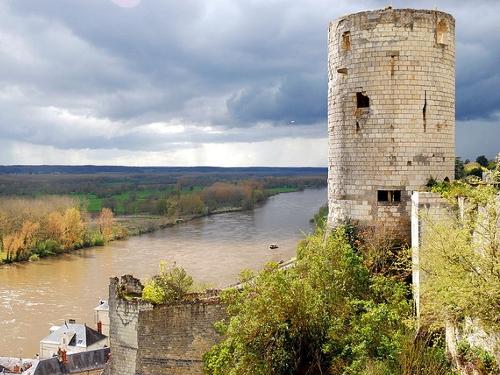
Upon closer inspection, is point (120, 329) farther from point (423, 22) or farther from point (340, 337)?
point (423, 22)

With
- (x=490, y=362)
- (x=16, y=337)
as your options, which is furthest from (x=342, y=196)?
(x=16, y=337)

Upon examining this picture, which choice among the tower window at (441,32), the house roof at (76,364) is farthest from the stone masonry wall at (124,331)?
the house roof at (76,364)

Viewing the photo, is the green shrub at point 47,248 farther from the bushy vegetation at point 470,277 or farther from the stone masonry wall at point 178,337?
the bushy vegetation at point 470,277

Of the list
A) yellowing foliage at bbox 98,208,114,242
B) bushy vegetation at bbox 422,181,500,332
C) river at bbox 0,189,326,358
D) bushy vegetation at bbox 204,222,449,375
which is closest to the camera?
bushy vegetation at bbox 422,181,500,332

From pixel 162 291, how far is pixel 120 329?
1.28 metres

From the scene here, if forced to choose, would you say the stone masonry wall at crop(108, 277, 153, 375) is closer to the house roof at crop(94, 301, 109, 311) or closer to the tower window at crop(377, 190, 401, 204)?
the tower window at crop(377, 190, 401, 204)

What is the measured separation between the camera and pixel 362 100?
12461 mm

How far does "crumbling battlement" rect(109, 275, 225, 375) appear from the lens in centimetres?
1219

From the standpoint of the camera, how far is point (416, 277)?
10836 millimetres

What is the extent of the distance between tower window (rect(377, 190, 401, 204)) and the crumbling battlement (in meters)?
4.09

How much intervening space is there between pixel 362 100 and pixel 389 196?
7.05 feet

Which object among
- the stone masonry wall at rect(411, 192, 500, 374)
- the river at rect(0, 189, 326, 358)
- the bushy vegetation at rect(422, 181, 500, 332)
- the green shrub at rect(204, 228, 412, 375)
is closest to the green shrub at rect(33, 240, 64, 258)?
the river at rect(0, 189, 326, 358)

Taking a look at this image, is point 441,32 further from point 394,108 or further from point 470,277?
point 470,277

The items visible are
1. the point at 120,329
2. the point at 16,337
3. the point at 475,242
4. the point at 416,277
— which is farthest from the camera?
the point at 16,337
